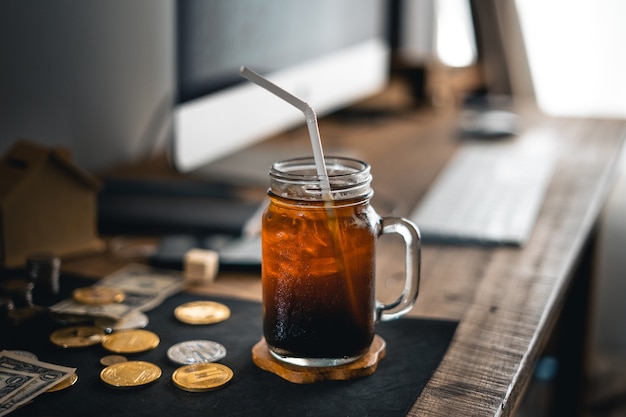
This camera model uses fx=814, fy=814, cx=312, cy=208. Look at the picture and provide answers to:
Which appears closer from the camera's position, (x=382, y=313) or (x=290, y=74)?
(x=382, y=313)

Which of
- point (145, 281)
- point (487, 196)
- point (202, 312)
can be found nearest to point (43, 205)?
point (145, 281)

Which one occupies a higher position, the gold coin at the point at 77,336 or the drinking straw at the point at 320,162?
the drinking straw at the point at 320,162

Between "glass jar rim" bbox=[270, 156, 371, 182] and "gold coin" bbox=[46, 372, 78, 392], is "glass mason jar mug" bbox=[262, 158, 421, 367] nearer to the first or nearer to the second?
"glass jar rim" bbox=[270, 156, 371, 182]

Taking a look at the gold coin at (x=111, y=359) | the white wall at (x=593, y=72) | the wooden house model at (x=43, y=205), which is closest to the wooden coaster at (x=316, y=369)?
the gold coin at (x=111, y=359)

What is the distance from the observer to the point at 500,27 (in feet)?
7.39

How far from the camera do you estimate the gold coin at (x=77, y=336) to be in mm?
768

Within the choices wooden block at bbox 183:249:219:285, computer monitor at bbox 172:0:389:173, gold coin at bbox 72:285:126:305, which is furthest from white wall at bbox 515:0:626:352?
gold coin at bbox 72:285:126:305

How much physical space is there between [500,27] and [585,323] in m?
0.86

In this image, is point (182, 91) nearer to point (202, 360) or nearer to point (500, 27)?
point (202, 360)

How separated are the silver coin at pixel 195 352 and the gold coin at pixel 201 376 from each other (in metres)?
0.01

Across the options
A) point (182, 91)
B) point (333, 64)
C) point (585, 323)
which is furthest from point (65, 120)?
point (585, 323)

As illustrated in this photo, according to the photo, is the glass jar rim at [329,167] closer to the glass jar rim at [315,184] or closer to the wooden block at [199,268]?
the glass jar rim at [315,184]

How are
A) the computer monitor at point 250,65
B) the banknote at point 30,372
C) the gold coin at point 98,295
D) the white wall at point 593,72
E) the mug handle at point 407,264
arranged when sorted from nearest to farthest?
the banknote at point 30,372 → the mug handle at point 407,264 → the gold coin at point 98,295 → the computer monitor at point 250,65 → the white wall at point 593,72

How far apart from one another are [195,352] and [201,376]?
0.05 metres
